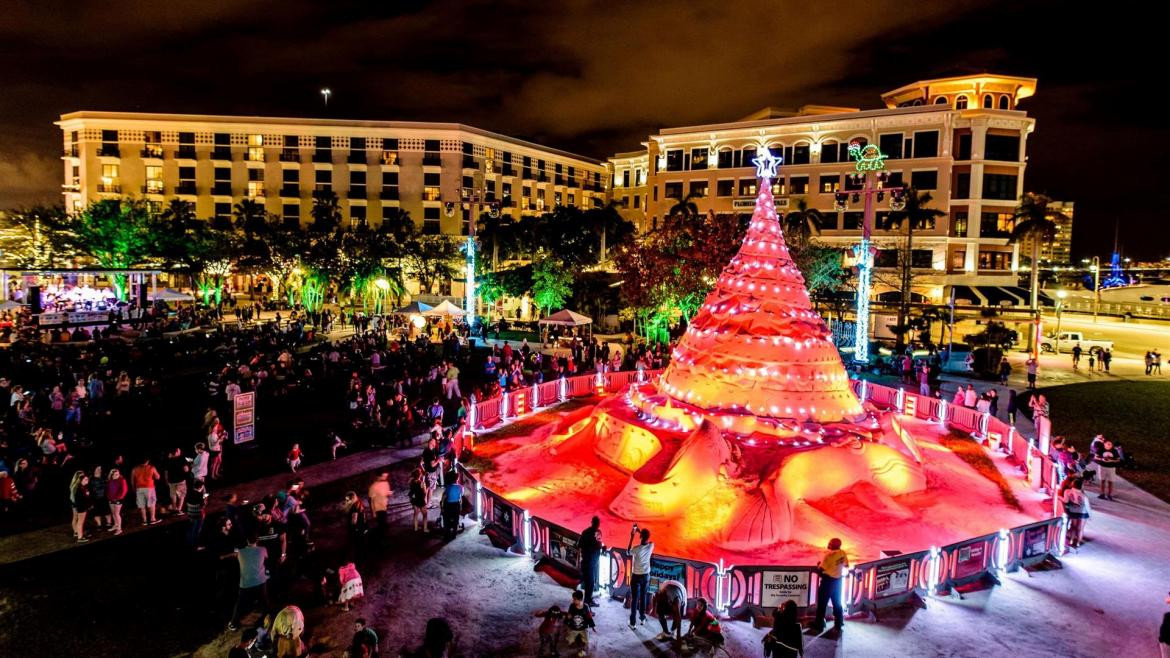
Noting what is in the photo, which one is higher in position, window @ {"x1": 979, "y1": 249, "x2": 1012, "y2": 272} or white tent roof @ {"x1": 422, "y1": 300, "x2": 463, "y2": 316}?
window @ {"x1": 979, "y1": 249, "x2": 1012, "y2": 272}

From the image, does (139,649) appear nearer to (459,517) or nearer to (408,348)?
(459,517)

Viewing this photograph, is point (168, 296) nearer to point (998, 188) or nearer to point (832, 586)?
point (832, 586)

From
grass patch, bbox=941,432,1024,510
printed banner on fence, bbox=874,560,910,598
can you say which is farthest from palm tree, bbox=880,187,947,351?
printed banner on fence, bbox=874,560,910,598

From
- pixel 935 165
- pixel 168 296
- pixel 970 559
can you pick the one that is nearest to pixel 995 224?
pixel 935 165

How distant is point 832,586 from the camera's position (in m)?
8.79

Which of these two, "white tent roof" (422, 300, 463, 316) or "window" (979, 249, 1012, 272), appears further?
"window" (979, 249, 1012, 272)

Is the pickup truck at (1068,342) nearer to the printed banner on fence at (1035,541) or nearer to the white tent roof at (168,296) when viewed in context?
the printed banner on fence at (1035,541)

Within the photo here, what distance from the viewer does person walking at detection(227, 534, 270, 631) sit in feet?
28.0

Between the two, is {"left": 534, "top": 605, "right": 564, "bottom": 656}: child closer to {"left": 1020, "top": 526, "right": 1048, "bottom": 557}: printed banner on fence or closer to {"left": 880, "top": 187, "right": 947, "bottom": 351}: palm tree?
{"left": 1020, "top": 526, "right": 1048, "bottom": 557}: printed banner on fence

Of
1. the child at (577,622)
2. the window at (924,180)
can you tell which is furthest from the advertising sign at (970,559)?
the window at (924,180)

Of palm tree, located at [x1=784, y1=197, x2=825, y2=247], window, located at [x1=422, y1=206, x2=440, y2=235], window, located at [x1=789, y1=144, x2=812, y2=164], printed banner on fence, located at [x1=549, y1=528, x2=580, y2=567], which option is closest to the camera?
printed banner on fence, located at [x1=549, y1=528, x2=580, y2=567]

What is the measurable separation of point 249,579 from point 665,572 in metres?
5.62

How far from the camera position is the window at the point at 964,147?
153ft

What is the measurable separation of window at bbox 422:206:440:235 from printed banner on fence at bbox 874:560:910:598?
62800 millimetres
